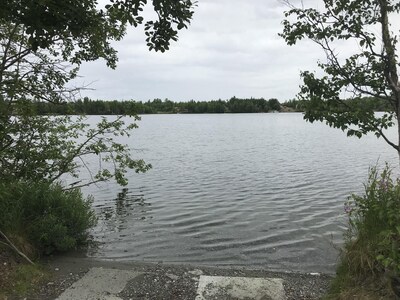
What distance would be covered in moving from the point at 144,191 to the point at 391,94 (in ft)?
40.9

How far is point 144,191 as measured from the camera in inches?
637

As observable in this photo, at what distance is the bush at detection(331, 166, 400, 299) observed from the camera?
4098mm

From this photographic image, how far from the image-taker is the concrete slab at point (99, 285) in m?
5.21

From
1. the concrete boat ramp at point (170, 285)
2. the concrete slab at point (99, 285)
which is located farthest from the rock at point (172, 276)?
the concrete slab at point (99, 285)

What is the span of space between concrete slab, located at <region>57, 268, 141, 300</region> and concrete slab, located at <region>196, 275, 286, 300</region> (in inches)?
48.1

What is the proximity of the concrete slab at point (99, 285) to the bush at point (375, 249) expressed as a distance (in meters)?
3.15

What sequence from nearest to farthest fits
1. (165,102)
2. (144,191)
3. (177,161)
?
(144,191), (177,161), (165,102)

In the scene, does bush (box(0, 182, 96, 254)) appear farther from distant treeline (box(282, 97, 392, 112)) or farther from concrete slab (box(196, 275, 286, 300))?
distant treeline (box(282, 97, 392, 112))

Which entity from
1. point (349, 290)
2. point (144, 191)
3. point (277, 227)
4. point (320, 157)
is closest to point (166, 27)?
point (349, 290)

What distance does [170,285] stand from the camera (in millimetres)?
5793

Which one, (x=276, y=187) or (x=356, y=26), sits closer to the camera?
(x=356, y=26)

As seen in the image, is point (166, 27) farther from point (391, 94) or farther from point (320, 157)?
point (320, 157)

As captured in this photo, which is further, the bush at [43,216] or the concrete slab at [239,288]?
the bush at [43,216]

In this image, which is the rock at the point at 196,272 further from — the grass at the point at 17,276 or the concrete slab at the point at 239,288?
the grass at the point at 17,276
